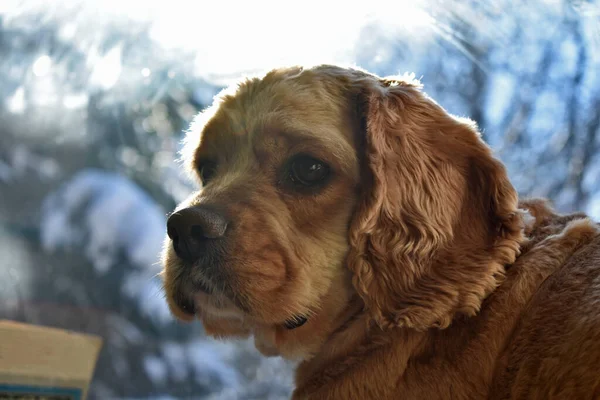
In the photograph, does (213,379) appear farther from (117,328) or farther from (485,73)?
(485,73)

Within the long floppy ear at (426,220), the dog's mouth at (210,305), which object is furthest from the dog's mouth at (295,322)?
the long floppy ear at (426,220)

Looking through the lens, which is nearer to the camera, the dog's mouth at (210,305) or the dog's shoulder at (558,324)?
the dog's shoulder at (558,324)

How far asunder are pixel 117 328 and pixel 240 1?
1.02 m

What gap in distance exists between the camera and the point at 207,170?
1.32 m

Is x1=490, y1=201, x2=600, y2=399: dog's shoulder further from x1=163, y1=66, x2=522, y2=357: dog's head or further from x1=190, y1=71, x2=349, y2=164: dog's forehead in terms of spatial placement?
x1=190, y1=71, x2=349, y2=164: dog's forehead

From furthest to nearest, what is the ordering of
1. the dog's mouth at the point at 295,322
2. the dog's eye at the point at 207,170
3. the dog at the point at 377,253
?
1. the dog's eye at the point at 207,170
2. the dog's mouth at the point at 295,322
3. the dog at the point at 377,253

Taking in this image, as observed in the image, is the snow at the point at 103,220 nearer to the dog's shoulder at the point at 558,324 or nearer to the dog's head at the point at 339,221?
the dog's head at the point at 339,221

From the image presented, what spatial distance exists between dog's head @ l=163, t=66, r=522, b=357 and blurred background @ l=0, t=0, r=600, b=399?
1.65ft

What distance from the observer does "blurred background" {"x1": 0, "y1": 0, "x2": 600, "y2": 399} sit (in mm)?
1608

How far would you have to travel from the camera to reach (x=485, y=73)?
1.69 metres

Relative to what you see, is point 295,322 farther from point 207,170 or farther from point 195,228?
point 207,170

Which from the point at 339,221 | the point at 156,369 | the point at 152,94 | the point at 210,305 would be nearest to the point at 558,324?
the point at 339,221

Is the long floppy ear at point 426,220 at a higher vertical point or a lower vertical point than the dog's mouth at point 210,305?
higher

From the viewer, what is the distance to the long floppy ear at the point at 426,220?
966 mm
